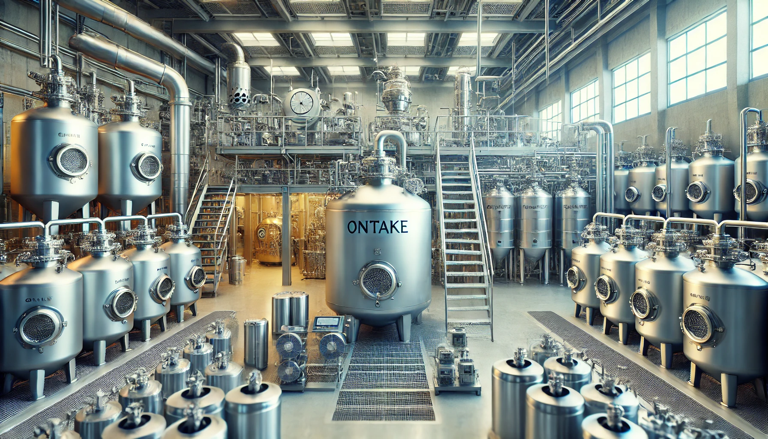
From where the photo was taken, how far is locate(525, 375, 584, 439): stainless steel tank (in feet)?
9.46

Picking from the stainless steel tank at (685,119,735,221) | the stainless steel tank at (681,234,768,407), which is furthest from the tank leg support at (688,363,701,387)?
the stainless steel tank at (685,119,735,221)

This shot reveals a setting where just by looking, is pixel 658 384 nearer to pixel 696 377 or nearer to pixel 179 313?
pixel 696 377

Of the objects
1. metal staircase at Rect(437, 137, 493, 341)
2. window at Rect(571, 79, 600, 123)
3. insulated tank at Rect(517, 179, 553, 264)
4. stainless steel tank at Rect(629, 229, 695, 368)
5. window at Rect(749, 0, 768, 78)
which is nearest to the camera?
stainless steel tank at Rect(629, 229, 695, 368)

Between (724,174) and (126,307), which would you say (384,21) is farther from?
(126,307)

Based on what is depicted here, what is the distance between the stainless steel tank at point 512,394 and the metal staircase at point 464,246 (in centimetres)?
268

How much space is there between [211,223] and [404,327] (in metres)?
6.72

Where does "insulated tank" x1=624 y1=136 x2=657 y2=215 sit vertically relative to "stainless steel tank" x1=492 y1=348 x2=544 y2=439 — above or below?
above

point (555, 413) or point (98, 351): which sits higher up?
point (555, 413)

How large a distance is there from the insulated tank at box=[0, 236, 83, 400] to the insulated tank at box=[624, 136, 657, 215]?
11.5 m

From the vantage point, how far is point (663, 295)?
5016mm

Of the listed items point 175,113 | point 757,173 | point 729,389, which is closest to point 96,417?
point 729,389

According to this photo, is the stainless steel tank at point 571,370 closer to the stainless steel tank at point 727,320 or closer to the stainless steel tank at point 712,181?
the stainless steel tank at point 727,320

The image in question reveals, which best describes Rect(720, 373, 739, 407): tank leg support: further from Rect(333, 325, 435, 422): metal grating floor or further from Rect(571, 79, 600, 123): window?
Rect(571, 79, 600, 123): window

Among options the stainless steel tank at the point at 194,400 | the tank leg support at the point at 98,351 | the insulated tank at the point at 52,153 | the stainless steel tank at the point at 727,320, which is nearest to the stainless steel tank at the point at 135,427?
the stainless steel tank at the point at 194,400
